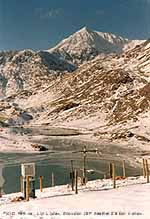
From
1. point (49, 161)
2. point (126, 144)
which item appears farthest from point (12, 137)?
point (49, 161)

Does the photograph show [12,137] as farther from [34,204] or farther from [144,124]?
[34,204]

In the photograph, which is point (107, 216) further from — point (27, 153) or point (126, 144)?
point (126, 144)

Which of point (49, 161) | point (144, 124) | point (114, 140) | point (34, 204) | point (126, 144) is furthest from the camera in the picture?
point (144, 124)

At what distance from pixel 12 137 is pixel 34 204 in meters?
108

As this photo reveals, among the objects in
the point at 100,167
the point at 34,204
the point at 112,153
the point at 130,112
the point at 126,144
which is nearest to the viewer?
the point at 34,204

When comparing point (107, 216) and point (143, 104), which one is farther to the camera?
point (143, 104)

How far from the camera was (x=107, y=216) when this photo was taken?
2644 cm

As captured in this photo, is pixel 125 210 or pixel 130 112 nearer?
pixel 125 210

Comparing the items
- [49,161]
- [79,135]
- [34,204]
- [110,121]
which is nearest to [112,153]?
[49,161]

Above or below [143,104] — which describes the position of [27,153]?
below

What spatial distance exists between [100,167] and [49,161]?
1605 cm

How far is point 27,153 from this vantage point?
11075 cm

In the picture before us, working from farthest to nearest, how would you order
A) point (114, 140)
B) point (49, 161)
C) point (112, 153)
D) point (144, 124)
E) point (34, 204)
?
point (144, 124) → point (114, 140) → point (112, 153) → point (49, 161) → point (34, 204)

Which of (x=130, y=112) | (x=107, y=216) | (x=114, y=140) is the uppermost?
(x=130, y=112)
